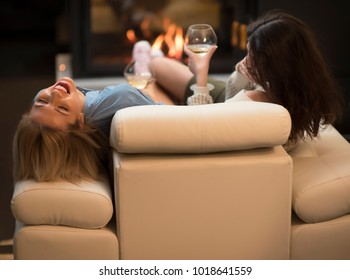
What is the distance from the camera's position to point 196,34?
9.22 feet

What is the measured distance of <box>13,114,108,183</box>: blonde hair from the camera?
7.31ft

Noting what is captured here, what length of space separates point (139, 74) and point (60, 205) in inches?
46.2

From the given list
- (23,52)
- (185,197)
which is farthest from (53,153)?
(23,52)

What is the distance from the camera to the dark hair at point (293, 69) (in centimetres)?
238

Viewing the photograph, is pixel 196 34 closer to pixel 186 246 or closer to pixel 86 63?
pixel 186 246

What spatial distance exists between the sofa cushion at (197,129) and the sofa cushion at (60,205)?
0.56ft

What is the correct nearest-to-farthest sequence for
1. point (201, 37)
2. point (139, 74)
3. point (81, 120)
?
point (81, 120)
point (201, 37)
point (139, 74)

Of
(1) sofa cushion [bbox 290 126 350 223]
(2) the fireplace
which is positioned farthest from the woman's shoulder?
(2) the fireplace

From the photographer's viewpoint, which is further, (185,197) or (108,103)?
(108,103)

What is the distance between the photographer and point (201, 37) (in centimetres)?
282

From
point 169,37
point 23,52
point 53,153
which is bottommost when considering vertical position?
point 23,52

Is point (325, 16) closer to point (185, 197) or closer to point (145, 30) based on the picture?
point (145, 30)
